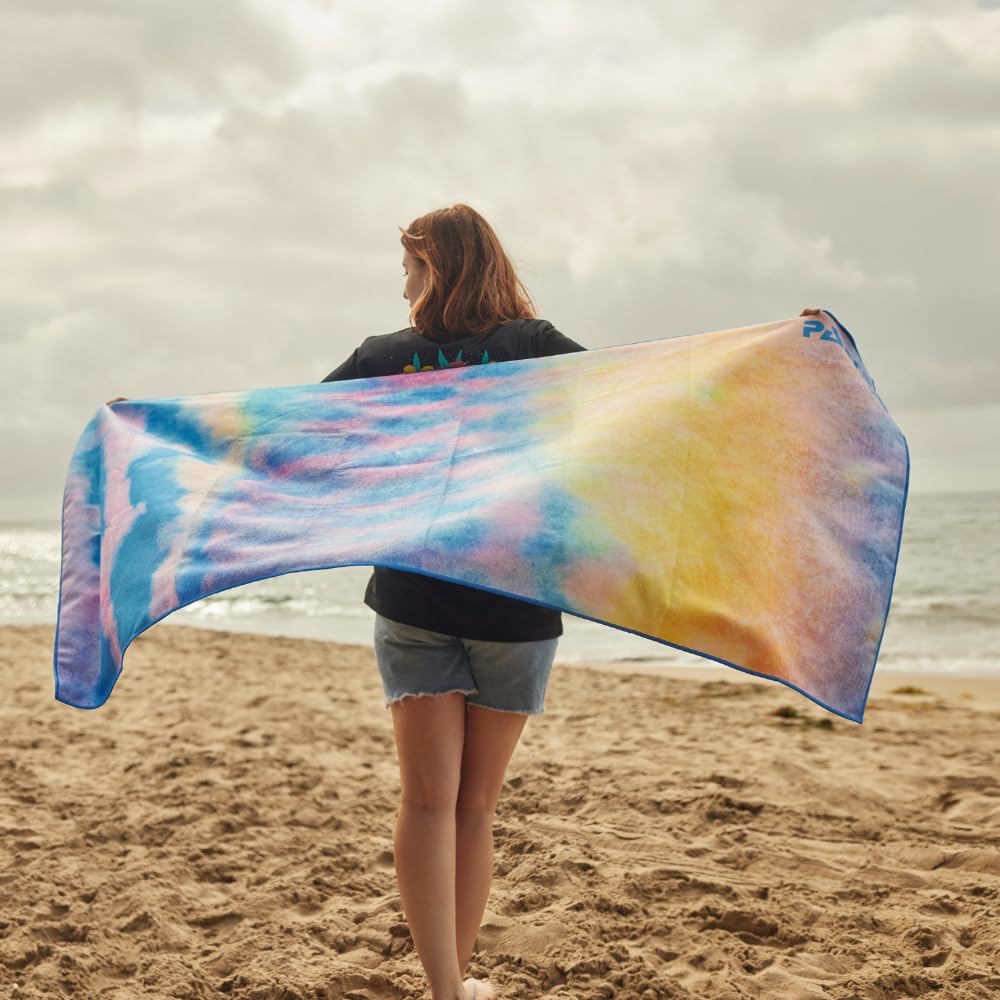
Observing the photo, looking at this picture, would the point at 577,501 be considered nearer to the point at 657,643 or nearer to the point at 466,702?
the point at 466,702

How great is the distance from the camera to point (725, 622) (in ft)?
6.34

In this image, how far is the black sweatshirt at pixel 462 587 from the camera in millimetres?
1965

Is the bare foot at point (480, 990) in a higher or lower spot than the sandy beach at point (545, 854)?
higher

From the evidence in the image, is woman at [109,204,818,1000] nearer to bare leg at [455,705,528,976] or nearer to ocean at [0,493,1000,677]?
bare leg at [455,705,528,976]

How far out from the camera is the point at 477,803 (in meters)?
2.13

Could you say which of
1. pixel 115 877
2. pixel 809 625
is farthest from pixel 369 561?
pixel 115 877

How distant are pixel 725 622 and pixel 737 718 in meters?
4.19

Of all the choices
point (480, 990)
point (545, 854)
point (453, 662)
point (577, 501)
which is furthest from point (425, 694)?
point (545, 854)

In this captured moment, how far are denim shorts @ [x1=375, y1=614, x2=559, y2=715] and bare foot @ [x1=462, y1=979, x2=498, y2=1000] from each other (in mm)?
744

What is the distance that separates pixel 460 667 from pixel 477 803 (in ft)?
1.12

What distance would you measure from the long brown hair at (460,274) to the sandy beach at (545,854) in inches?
66.4

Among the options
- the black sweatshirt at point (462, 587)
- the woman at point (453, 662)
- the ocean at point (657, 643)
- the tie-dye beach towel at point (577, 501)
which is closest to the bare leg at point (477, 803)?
the woman at point (453, 662)

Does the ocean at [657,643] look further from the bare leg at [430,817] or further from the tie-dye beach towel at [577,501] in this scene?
the bare leg at [430,817]

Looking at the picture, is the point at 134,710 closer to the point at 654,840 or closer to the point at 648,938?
the point at 654,840
